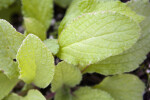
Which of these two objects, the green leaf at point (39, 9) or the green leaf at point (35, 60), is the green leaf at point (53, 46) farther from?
the green leaf at point (39, 9)

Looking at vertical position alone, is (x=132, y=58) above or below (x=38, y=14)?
below

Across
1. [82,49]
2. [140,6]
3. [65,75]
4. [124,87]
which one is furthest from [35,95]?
[140,6]

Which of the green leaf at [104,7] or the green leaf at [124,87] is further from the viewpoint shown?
the green leaf at [124,87]

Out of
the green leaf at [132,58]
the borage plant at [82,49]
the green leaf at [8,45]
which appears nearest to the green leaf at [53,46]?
the borage plant at [82,49]

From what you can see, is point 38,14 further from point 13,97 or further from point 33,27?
point 13,97

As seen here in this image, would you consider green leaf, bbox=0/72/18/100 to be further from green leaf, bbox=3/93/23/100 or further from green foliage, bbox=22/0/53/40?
green foliage, bbox=22/0/53/40

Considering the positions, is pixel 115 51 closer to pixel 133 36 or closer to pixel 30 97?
pixel 133 36

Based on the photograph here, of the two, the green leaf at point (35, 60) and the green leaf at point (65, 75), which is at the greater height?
the green leaf at point (35, 60)
